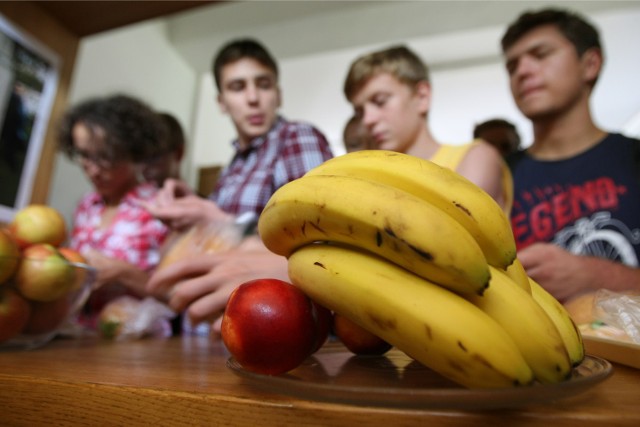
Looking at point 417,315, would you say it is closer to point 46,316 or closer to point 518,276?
point 518,276

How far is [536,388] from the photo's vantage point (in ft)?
0.71

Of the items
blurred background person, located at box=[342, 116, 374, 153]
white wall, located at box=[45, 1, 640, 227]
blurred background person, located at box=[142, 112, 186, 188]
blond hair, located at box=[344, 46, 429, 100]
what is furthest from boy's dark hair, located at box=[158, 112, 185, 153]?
blond hair, located at box=[344, 46, 429, 100]

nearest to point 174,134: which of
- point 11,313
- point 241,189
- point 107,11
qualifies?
point 107,11

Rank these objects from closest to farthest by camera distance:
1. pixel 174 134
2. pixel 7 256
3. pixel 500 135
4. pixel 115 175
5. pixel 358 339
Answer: pixel 358 339, pixel 7 256, pixel 115 175, pixel 500 135, pixel 174 134

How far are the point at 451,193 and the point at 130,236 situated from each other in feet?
3.52

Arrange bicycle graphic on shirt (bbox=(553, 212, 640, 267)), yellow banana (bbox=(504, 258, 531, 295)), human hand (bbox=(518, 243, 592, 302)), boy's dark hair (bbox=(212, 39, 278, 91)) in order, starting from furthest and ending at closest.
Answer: boy's dark hair (bbox=(212, 39, 278, 91)), bicycle graphic on shirt (bbox=(553, 212, 640, 267)), human hand (bbox=(518, 243, 592, 302)), yellow banana (bbox=(504, 258, 531, 295))

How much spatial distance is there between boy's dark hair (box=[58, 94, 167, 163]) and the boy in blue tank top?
43.8 inches

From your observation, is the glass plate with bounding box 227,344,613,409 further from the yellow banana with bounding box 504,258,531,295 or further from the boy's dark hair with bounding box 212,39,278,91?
the boy's dark hair with bounding box 212,39,278,91

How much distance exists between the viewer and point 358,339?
1.22 feet

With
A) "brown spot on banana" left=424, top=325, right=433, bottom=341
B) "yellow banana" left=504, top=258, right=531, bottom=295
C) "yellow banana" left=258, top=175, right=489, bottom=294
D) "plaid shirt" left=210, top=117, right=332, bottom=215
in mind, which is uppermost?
"plaid shirt" left=210, top=117, right=332, bottom=215

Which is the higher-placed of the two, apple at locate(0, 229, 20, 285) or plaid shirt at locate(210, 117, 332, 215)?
plaid shirt at locate(210, 117, 332, 215)

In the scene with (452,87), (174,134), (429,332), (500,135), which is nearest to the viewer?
(429,332)

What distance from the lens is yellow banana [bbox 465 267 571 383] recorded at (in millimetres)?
245

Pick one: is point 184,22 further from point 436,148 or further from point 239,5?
point 436,148
